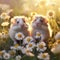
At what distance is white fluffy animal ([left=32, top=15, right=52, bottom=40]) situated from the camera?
1145mm

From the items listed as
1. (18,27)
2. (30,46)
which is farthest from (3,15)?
(30,46)

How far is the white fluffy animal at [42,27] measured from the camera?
1145 millimetres

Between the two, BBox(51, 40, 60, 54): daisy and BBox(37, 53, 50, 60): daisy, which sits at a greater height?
BBox(51, 40, 60, 54): daisy

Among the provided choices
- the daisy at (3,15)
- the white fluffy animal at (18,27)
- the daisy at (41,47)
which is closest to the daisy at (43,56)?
the daisy at (41,47)

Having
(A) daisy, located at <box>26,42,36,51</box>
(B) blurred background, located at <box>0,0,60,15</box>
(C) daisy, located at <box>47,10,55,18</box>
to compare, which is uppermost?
(B) blurred background, located at <box>0,0,60,15</box>

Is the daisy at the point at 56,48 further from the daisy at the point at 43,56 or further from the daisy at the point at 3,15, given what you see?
the daisy at the point at 3,15

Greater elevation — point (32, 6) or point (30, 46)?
point (32, 6)

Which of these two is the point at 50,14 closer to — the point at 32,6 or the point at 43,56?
the point at 32,6

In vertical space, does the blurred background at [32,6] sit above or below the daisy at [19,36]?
above

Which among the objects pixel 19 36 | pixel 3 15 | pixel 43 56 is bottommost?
pixel 43 56

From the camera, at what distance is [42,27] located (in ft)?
3.76

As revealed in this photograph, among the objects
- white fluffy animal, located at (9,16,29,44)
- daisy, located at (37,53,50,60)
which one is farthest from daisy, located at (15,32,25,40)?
daisy, located at (37,53,50,60)

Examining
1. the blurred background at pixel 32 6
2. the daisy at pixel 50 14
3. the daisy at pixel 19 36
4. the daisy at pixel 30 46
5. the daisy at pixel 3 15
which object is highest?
the blurred background at pixel 32 6

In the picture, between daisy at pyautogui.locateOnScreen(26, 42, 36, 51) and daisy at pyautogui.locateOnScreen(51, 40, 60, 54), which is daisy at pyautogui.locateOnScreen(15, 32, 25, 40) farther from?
daisy at pyautogui.locateOnScreen(51, 40, 60, 54)
